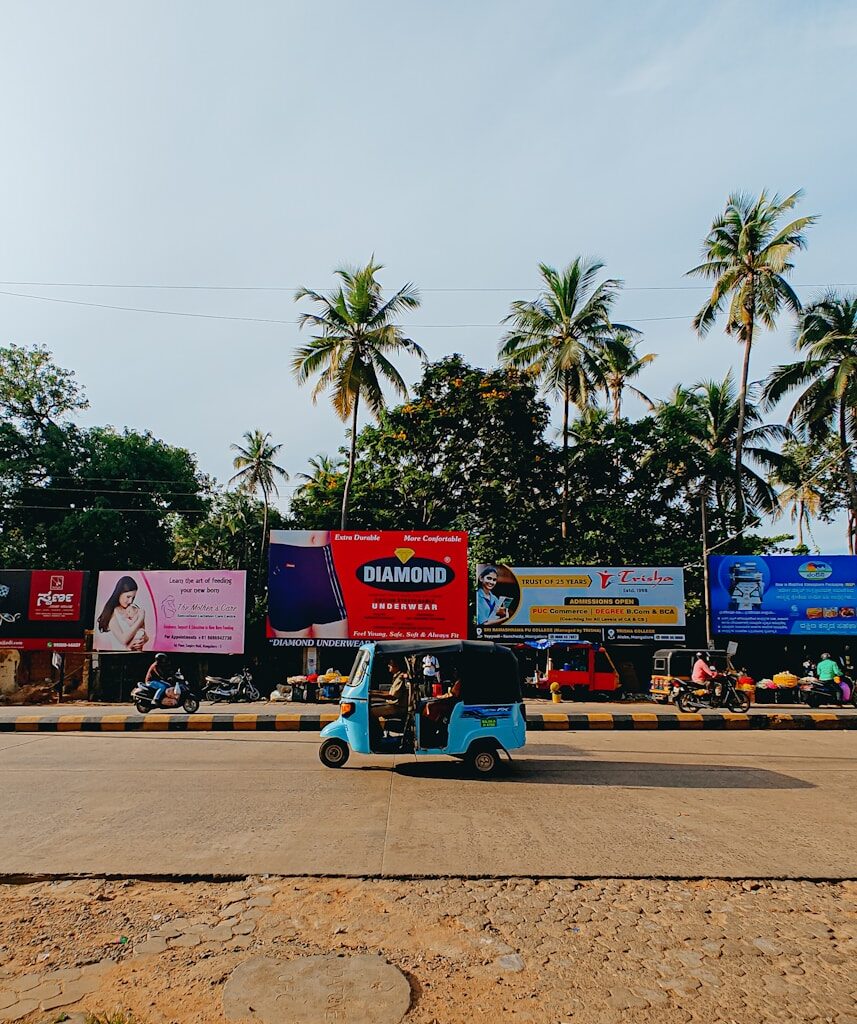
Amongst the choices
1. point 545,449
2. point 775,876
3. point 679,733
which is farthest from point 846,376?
point 775,876

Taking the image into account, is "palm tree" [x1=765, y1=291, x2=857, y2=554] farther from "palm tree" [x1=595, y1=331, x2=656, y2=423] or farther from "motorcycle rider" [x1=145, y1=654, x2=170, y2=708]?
"motorcycle rider" [x1=145, y1=654, x2=170, y2=708]

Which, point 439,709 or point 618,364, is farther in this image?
point 618,364

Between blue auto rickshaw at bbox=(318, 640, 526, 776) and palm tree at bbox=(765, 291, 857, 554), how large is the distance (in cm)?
2715

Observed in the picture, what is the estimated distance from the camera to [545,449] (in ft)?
106

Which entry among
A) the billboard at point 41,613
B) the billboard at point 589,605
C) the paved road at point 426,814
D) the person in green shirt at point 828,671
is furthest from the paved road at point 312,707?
the paved road at point 426,814

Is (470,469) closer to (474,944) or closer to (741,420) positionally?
(741,420)

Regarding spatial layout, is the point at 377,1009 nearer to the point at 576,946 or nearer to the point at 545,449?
the point at 576,946

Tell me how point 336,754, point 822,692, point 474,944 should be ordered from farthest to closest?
point 822,692, point 336,754, point 474,944

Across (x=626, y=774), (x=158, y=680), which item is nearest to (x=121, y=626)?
(x=158, y=680)

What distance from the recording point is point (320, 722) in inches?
615

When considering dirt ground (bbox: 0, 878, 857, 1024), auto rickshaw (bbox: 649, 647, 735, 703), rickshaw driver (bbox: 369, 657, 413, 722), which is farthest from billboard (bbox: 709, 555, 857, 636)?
dirt ground (bbox: 0, 878, 857, 1024)

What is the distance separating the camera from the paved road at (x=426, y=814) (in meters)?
6.18

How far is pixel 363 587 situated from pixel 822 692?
47.5ft

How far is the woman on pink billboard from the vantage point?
86.1 feet
